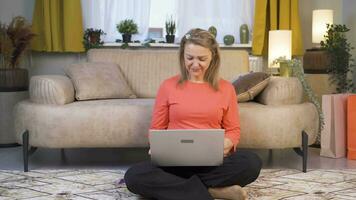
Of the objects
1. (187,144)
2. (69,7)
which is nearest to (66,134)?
(187,144)

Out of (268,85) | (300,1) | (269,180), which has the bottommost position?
(269,180)

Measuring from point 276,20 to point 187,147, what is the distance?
2931 millimetres

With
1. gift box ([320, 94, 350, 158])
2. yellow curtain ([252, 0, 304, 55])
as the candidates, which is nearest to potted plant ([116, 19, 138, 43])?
yellow curtain ([252, 0, 304, 55])

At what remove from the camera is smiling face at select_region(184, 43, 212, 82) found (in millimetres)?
2156

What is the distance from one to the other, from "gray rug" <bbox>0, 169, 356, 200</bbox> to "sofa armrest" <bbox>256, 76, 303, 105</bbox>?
426mm

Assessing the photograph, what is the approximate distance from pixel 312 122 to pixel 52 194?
1.63m

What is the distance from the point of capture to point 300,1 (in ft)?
15.8

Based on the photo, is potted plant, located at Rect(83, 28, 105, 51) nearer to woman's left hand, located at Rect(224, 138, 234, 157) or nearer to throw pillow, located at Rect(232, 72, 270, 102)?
throw pillow, located at Rect(232, 72, 270, 102)

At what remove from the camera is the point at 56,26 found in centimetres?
450

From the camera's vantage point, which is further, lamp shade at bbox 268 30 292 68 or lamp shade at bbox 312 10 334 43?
lamp shade at bbox 312 10 334 43

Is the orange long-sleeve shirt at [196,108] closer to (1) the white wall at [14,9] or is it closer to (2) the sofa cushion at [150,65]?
(2) the sofa cushion at [150,65]

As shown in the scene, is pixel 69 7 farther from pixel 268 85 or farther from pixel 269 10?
pixel 268 85

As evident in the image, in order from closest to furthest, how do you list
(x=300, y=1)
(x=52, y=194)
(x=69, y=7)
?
1. (x=52, y=194)
2. (x=69, y=7)
3. (x=300, y=1)

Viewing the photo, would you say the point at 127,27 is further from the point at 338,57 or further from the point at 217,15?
the point at 338,57
